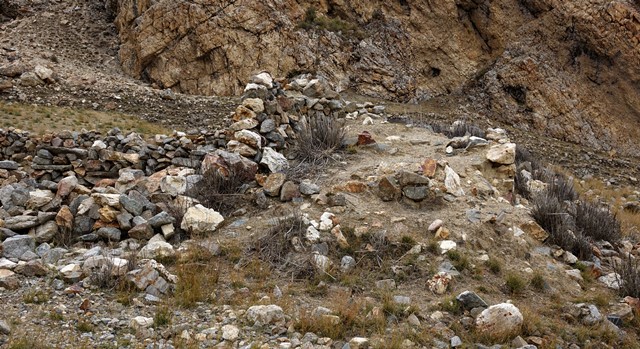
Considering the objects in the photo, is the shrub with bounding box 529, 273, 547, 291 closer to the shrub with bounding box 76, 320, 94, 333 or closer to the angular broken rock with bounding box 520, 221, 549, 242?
the angular broken rock with bounding box 520, 221, 549, 242

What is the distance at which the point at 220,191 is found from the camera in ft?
22.8

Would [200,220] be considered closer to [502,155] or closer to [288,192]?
[288,192]

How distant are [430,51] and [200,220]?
18.5 m

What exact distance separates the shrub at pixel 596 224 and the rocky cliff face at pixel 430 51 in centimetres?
1398

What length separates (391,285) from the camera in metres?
5.23

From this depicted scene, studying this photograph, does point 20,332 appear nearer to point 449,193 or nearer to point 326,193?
point 326,193

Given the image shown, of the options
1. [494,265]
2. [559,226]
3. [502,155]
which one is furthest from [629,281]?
[502,155]

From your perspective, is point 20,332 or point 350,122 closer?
point 20,332

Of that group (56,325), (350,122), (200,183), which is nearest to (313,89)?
(350,122)

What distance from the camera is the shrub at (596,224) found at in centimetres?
711

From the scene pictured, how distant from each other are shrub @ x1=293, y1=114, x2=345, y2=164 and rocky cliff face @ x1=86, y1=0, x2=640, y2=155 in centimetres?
1243

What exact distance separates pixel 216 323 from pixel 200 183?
2.91m

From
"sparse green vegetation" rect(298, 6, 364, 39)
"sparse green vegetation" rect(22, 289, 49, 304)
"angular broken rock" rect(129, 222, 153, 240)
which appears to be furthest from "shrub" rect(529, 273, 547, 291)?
"sparse green vegetation" rect(298, 6, 364, 39)

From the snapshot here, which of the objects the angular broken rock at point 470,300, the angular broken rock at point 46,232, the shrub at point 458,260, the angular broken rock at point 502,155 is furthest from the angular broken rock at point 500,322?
the angular broken rock at point 46,232
